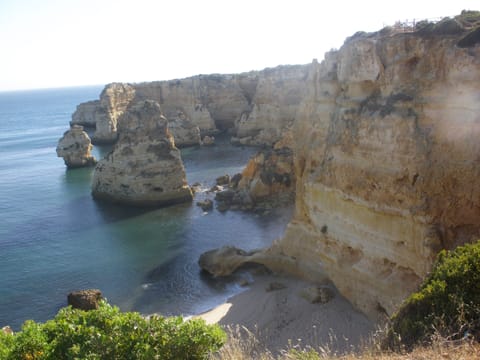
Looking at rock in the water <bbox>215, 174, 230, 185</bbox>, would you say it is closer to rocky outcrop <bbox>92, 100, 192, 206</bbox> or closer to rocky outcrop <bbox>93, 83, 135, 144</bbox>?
rocky outcrop <bbox>92, 100, 192, 206</bbox>

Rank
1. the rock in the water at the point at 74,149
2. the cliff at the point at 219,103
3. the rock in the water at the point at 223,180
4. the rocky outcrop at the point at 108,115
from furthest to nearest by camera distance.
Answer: the rocky outcrop at the point at 108,115, the cliff at the point at 219,103, the rock in the water at the point at 74,149, the rock in the water at the point at 223,180

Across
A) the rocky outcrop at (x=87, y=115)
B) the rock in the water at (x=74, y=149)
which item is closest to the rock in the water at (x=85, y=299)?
the rock in the water at (x=74, y=149)

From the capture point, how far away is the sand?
17297mm

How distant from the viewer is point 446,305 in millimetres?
9359

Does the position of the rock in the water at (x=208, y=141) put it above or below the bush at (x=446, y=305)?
below

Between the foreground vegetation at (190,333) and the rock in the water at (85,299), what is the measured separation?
12280mm

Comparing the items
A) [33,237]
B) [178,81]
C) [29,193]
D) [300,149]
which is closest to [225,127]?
[178,81]

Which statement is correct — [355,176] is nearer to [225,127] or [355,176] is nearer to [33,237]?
[33,237]

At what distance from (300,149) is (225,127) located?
58.8 metres

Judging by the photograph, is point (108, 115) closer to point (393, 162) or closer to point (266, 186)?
point (266, 186)

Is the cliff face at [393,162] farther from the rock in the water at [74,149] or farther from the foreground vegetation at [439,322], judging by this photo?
the rock in the water at [74,149]

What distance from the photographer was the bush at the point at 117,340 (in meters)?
8.98

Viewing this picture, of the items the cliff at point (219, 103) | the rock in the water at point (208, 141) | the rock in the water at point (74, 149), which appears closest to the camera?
the rock in the water at point (74, 149)

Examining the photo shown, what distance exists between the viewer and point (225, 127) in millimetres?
81312
